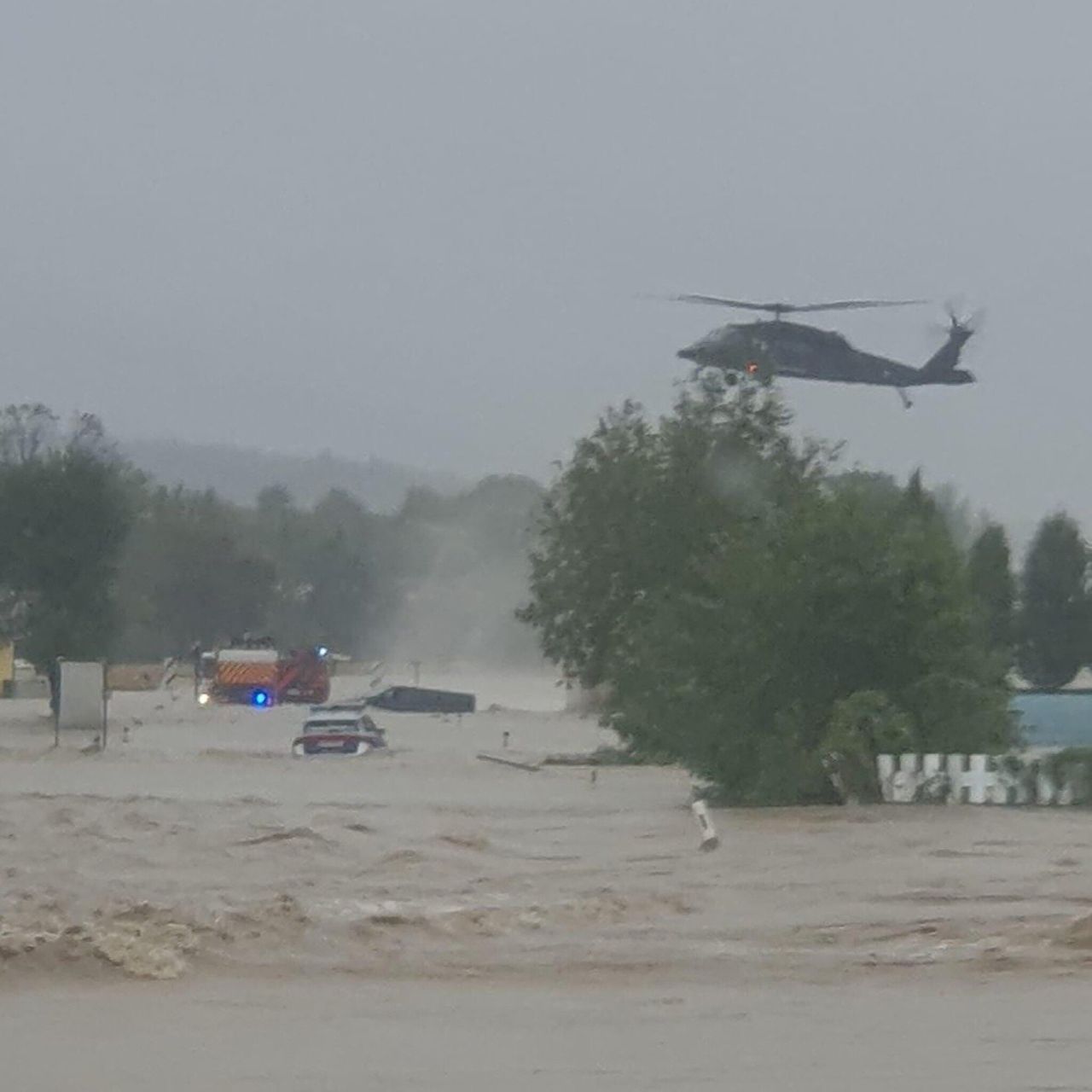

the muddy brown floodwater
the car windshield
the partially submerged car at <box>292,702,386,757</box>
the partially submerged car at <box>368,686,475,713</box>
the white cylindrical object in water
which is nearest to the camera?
the muddy brown floodwater

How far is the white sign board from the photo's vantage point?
5375 centimetres

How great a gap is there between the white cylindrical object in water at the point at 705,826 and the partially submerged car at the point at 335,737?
20.9m

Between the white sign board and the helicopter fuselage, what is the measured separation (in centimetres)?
1631

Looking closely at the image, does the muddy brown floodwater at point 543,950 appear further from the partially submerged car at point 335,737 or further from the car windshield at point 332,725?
the car windshield at point 332,725

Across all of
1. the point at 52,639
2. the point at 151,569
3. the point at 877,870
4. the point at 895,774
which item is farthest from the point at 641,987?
the point at 151,569

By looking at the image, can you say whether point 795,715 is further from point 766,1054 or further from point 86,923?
point 766,1054

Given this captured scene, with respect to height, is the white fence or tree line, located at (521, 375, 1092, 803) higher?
tree line, located at (521, 375, 1092, 803)

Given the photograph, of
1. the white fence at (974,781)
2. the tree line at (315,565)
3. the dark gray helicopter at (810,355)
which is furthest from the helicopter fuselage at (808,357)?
the white fence at (974,781)

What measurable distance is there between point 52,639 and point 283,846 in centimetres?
4555

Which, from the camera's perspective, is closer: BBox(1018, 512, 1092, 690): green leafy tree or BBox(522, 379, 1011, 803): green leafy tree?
BBox(522, 379, 1011, 803): green leafy tree

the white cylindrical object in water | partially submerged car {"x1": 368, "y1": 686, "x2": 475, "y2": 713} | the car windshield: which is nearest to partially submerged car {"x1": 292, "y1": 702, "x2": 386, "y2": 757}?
the car windshield

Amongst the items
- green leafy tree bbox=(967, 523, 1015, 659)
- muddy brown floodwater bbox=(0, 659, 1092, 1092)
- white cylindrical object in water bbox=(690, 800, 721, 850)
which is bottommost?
muddy brown floodwater bbox=(0, 659, 1092, 1092)

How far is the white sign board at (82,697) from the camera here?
53750 mm

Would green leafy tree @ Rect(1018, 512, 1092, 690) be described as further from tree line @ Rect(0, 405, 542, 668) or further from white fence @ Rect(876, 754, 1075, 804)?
white fence @ Rect(876, 754, 1075, 804)
